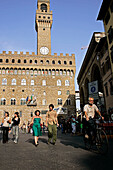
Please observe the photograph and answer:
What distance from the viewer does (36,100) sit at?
42.2 m

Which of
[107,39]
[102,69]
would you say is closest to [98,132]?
[107,39]

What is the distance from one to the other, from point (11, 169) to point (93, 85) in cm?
2017

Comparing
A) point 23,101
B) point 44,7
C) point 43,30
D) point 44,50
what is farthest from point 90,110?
point 44,7

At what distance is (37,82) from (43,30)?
1580 centimetres

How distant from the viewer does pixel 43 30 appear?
49.2 m

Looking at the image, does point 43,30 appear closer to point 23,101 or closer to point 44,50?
point 44,50

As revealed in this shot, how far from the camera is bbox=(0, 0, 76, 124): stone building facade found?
41.3m

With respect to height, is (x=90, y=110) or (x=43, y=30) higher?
(x=43, y=30)

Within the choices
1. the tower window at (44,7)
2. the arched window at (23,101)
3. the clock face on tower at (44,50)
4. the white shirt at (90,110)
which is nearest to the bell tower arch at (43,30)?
the clock face on tower at (44,50)

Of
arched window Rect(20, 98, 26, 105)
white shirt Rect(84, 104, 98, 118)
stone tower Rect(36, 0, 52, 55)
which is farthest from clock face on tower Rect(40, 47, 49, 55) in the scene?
white shirt Rect(84, 104, 98, 118)

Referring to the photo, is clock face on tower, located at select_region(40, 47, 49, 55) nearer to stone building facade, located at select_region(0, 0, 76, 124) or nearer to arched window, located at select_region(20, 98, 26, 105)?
stone building facade, located at select_region(0, 0, 76, 124)

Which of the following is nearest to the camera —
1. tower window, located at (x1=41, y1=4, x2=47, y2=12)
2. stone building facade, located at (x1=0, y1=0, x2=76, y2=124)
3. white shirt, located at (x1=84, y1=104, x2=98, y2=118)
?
white shirt, located at (x1=84, y1=104, x2=98, y2=118)

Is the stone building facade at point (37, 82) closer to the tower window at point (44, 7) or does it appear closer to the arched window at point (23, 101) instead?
the arched window at point (23, 101)

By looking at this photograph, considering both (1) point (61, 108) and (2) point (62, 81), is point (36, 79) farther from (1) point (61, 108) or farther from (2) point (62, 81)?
(1) point (61, 108)
